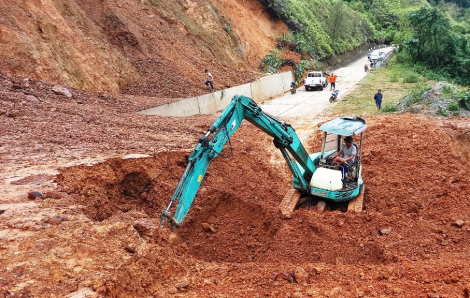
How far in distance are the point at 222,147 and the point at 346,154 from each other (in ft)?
11.8

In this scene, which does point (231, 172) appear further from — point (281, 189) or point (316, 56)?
point (316, 56)

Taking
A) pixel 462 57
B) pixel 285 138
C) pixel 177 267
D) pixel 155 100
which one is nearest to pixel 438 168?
pixel 285 138

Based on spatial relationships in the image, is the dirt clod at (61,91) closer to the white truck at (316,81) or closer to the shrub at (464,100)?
the shrub at (464,100)

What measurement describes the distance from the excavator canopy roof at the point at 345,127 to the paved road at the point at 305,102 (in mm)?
12113

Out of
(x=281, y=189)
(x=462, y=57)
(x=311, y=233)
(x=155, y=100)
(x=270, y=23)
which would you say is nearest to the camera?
(x=311, y=233)

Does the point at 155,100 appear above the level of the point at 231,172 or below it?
above

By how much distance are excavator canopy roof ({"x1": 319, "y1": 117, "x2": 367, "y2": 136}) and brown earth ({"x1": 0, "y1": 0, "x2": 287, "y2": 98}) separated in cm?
1344

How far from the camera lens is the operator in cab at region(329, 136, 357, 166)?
9.30m

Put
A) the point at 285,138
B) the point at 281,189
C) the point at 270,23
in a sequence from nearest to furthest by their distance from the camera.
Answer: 1. the point at 285,138
2. the point at 281,189
3. the point at 270,23

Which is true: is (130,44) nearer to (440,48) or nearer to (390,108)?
(390,108)

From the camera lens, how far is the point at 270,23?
133 feet

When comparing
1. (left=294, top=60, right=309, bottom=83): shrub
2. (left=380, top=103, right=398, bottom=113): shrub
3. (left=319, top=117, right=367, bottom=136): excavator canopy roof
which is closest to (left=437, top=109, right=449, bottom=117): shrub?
(left=380, top=103, right=398, bottom=113): shrub

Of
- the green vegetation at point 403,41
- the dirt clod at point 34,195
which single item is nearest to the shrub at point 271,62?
the green vegetation at point 403,41

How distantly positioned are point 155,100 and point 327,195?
41.3ft
